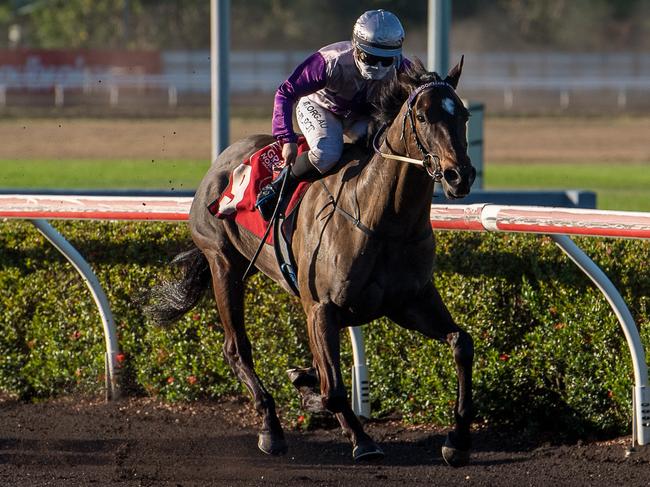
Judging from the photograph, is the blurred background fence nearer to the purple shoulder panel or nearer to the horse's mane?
the purple shoulder panel

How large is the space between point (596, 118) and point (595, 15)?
12.9m

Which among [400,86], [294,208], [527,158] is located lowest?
[527,158]

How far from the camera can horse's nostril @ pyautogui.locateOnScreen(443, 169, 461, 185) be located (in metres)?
3.98

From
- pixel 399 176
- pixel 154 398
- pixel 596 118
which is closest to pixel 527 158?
pixel 596 118

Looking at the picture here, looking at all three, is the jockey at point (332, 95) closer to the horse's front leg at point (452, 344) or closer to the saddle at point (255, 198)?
the saddle at point (255, 198)

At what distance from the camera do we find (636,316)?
4.99 m

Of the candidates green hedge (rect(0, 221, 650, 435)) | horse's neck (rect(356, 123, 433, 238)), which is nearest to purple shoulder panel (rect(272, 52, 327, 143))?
horse's neck (rect(356, 123, 433, 238))

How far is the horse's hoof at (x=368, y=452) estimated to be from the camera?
4.52m

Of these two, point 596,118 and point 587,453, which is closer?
point 587,453

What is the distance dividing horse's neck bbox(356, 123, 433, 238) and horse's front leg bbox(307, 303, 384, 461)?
39cm

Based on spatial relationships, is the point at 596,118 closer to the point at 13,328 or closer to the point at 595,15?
the point at 595,15

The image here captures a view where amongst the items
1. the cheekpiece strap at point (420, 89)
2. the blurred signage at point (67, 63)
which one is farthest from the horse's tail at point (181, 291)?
the blurred signage at point (67, 63)

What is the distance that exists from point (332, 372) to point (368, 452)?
0.33 meters

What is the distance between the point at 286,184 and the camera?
16.5 feet
